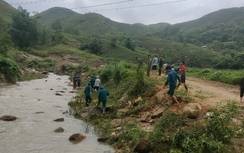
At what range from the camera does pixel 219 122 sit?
973 centimetres

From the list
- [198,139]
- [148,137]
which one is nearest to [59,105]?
[148,137]

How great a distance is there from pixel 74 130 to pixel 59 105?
21.2ft

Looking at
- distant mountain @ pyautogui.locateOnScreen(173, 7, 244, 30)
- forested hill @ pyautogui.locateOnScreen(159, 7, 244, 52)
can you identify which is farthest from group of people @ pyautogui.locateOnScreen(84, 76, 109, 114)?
distant mountain @ pyautogui.locateOnScreen(173, 7, 244, 30)

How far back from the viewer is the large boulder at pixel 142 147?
32.8 feet

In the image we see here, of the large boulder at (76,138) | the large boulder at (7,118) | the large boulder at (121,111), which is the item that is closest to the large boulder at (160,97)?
the large boulder at (121,111)

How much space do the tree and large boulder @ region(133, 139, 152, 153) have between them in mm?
57318

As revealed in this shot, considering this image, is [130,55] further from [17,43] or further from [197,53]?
[17,43]

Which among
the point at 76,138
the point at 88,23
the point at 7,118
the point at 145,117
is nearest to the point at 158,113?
the point at 145,117

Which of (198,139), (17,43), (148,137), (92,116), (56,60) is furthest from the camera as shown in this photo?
(17,43)

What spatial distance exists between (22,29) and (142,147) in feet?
194

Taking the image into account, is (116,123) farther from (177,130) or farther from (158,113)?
(177,130)

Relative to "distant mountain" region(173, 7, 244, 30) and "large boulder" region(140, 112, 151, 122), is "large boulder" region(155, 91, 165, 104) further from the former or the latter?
"distant mountain" region(173, 7, 244, 30)

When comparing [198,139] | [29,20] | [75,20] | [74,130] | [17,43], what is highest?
[75,20]

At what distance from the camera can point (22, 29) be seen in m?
62.7
